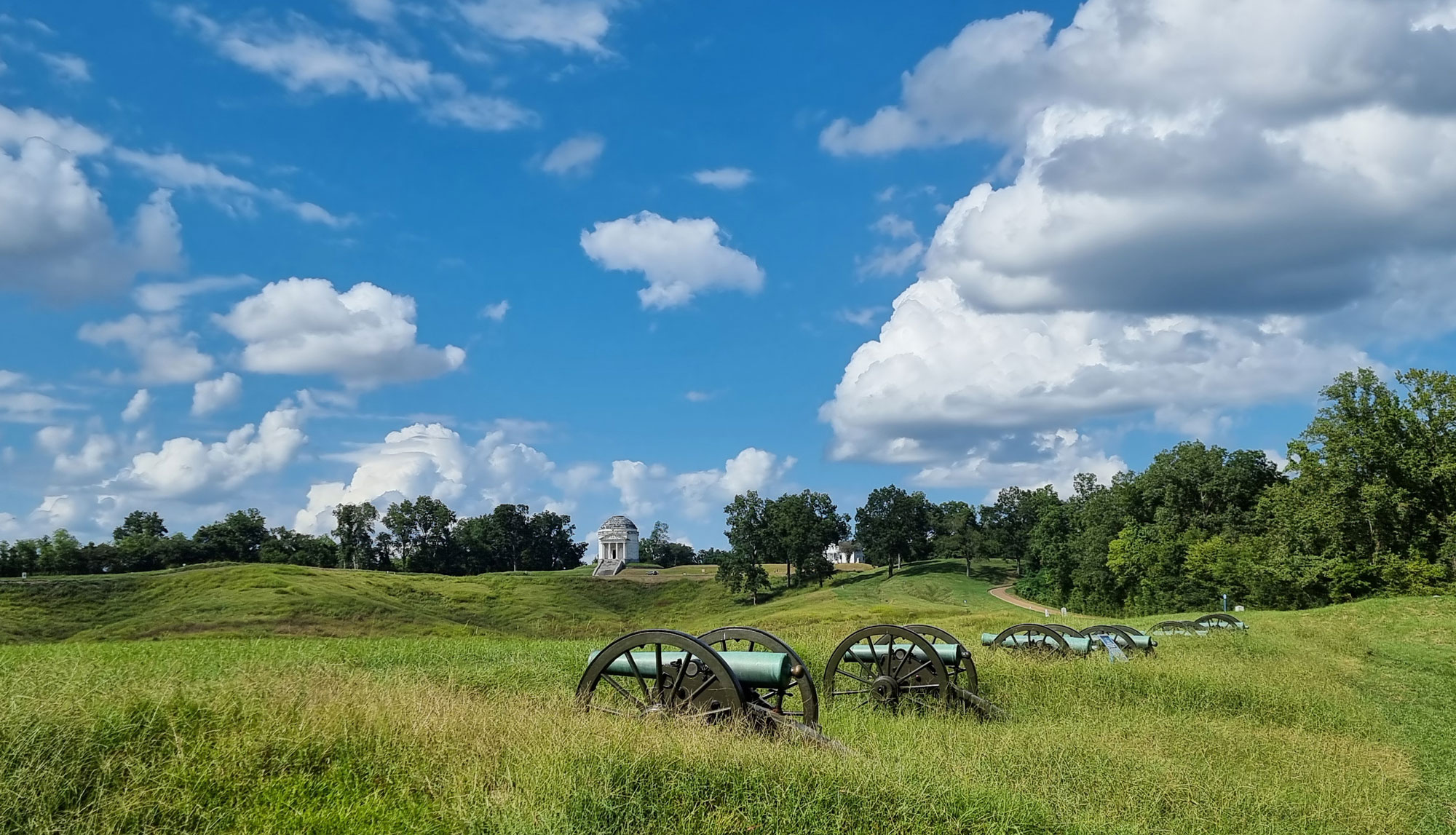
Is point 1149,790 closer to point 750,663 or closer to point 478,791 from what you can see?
point 750,663

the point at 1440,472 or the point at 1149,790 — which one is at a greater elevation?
the point at 1440,472

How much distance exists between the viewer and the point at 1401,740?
508 inches

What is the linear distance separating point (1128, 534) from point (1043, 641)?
189 feet

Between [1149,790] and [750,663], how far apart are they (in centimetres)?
387

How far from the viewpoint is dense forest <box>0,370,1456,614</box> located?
4550cm

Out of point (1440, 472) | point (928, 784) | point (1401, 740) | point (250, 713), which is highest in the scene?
point (1440, 472)

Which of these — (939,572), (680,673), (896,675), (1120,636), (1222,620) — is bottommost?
(939,572)

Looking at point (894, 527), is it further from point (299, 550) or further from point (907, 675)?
point (907, 675)

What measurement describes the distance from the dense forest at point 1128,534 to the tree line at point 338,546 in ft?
0.67

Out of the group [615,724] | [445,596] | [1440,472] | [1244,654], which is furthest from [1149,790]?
[445,596]

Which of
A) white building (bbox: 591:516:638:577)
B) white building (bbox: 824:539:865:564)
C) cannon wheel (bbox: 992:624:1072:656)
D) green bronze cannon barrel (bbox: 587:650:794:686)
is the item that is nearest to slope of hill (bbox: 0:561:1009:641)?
cannon wheel (bbox: 992:624:1072:656)

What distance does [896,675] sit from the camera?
13.1 metres

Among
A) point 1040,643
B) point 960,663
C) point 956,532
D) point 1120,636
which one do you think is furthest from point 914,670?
point 956,532

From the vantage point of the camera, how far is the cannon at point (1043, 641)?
17.5m
